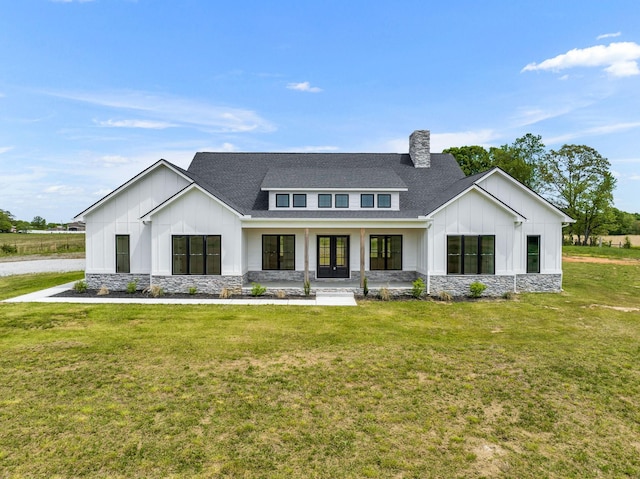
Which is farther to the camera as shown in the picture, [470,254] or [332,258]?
[332,258]

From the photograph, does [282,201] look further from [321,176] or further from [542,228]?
[542,228]

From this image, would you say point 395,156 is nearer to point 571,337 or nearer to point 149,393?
point 571,337

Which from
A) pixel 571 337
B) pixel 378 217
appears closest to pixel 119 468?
pixel 571 337

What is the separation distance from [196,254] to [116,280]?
429cm

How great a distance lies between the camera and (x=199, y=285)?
1570 centimetres

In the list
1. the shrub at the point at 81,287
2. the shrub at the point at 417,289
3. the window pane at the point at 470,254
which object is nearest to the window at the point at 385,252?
the shrub at the point at 417,289

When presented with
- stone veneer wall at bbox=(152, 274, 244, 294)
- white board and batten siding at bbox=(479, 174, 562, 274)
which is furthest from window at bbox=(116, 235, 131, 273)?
white board and batten siding at bbox=(479, 174, 562, 274)

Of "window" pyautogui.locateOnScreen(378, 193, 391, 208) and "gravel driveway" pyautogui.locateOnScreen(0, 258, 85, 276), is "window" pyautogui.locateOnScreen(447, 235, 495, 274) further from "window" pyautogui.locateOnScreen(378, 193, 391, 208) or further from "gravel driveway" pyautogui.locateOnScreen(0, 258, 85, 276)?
"gravel driveway" pyautogui.locateOnScreen(0, 258, 85, 276)

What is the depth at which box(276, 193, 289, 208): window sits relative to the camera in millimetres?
17859

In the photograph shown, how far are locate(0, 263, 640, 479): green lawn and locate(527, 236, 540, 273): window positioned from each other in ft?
17.2

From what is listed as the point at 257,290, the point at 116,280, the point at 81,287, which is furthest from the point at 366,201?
the point at 81,287

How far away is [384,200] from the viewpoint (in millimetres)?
17922

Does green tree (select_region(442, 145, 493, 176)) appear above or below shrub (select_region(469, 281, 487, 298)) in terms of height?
above

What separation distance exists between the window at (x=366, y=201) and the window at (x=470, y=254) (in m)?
4.28
